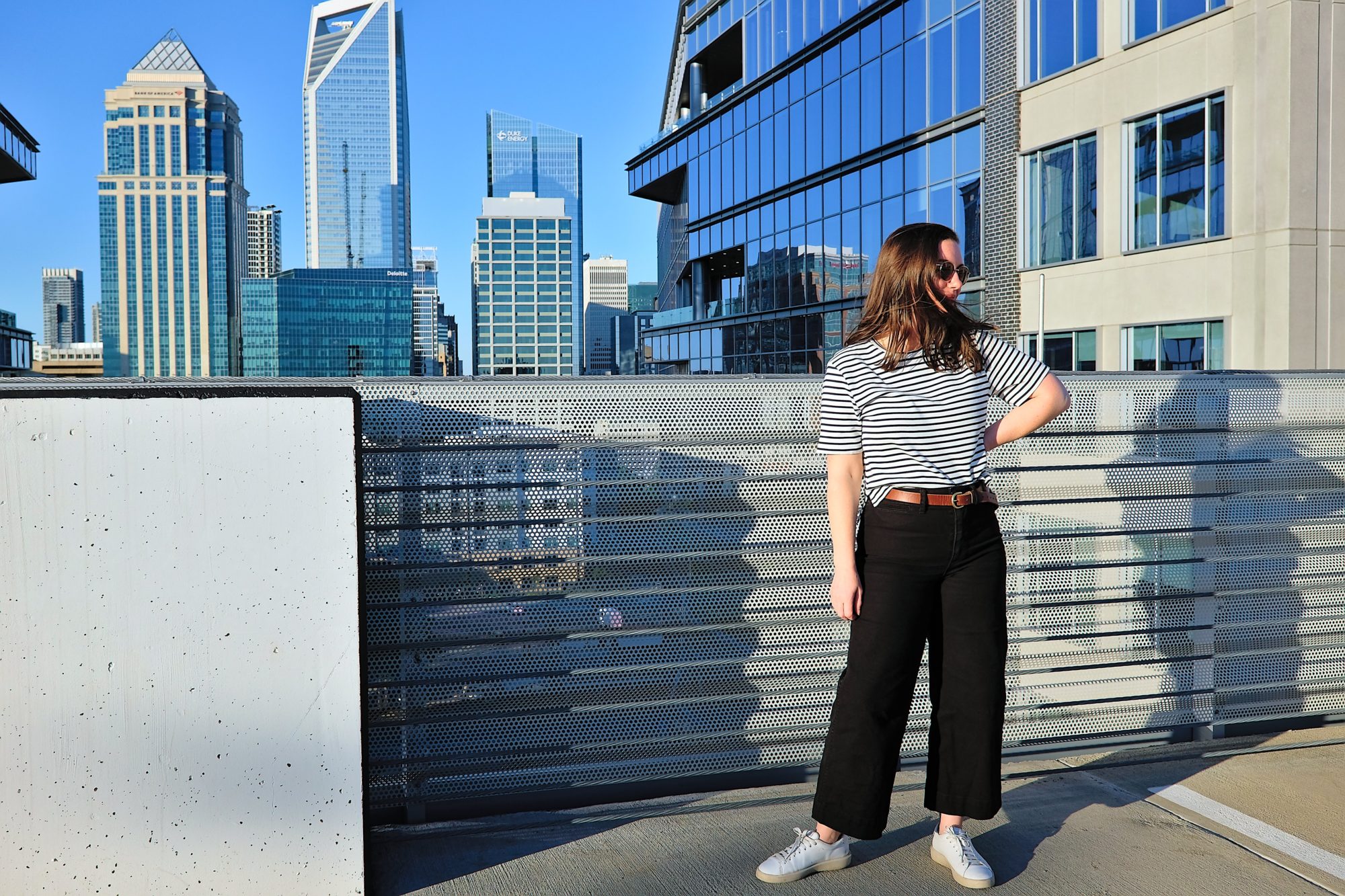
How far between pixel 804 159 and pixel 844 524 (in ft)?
112

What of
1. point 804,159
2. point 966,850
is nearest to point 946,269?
point 966,850

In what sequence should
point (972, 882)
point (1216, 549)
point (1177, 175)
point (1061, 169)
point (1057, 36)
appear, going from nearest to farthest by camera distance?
1. point (972, 882)
2. point (1216, 549)
3. point (1177, 175)
4. point (1057, 36)
5. point (1061, 169)

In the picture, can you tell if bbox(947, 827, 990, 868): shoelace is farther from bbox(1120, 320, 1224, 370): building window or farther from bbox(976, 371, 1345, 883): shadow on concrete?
bbox(1120, 320, 1224, 370): building window

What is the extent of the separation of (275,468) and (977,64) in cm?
2606

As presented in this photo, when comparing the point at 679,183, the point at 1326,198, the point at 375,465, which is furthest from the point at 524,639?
the point at 679,183

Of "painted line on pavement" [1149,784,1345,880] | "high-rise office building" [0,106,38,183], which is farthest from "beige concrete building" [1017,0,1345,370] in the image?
"high-rise office building" [0,106,38,183]

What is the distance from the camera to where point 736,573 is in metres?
4.14

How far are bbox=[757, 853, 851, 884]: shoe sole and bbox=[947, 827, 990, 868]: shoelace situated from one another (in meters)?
0.35

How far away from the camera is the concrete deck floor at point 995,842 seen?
337 cm

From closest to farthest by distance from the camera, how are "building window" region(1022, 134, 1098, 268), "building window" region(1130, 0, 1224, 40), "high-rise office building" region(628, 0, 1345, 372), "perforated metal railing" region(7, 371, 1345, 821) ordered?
"perforated metal railing" region(7, 371, 1345, 821) < "high-rise office building" region(628, 0, 1345, 372) < "building window" region(1130, 0, 1224, 40) < "building window" region(1022, 134, 1098, 268)

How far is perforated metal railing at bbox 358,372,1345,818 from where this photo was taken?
3832mm

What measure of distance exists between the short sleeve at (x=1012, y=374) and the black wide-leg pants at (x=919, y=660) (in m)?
0.36

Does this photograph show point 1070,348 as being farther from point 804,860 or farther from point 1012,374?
point 804,860

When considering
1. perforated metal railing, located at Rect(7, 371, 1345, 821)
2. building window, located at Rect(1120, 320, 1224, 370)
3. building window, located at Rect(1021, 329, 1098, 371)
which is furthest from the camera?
building window, located at Rect(1021, 329, 1098, 371)
